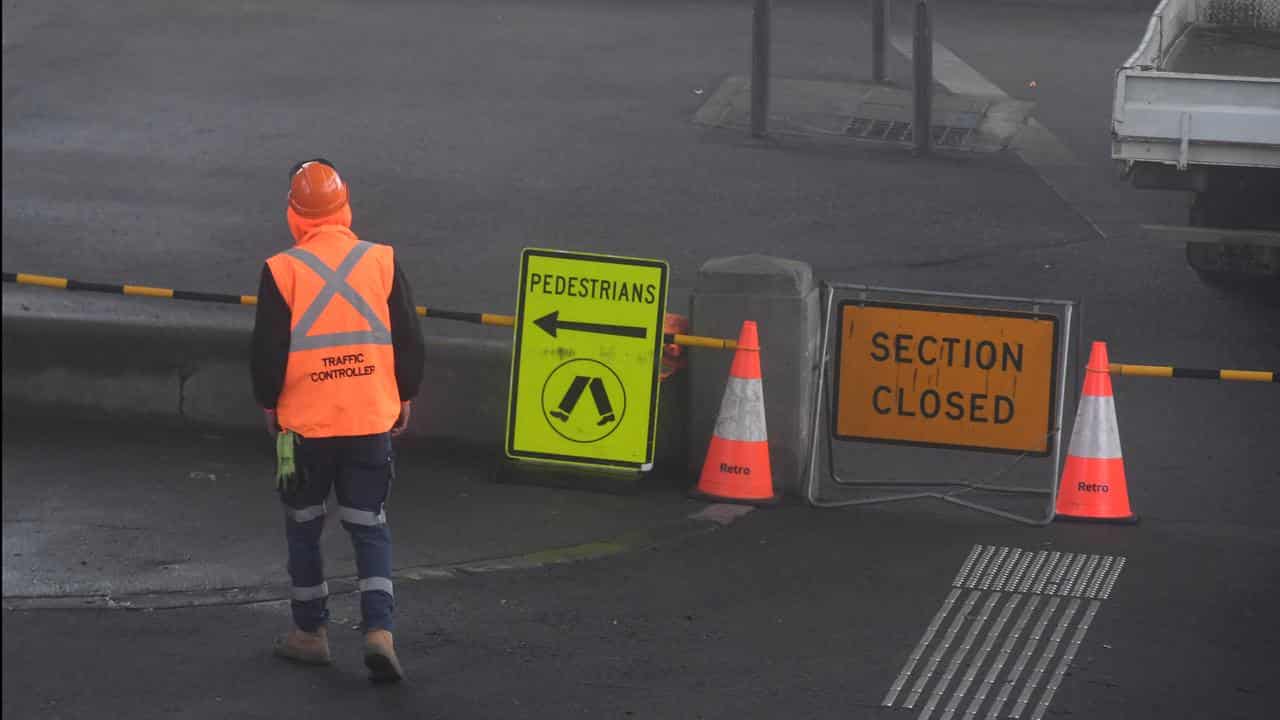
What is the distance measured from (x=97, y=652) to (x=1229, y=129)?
8.07 m

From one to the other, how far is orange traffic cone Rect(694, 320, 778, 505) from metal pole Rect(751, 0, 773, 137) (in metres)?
8.65

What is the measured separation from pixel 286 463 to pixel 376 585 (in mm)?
604

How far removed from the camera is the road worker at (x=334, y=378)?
7188 millimetres

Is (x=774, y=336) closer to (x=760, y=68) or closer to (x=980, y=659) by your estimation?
(x=980, y=659)

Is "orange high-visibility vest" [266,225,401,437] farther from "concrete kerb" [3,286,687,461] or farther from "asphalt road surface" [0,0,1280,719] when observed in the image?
"concrete kerb" [3,286,687,461]

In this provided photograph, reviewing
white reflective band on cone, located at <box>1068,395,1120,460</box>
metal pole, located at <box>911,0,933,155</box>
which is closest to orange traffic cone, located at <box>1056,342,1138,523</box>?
white reflective band on cone, located at <box>1068,395,1120,460</box>

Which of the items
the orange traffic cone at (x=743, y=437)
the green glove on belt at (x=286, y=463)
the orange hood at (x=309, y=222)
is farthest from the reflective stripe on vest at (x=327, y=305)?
the orange traffic cone at (x=743, y=437)

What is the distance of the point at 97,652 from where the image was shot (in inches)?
300

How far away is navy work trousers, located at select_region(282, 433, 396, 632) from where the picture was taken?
7.34 metres

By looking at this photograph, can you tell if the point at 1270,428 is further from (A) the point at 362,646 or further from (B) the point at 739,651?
(A) the point at 362,646

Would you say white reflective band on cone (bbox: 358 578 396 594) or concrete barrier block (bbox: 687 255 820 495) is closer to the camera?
white reflective band on cone (bbox: 358 578 396 594)

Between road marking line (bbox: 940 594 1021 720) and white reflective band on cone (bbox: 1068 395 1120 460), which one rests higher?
white reflective band on cone (bbox: 1068 395 1120 460)

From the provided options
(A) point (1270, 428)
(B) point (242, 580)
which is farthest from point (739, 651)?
(A) point (1270, 428)

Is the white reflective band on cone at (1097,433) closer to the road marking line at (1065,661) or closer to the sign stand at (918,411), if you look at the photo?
the sign stand at (918,411)
